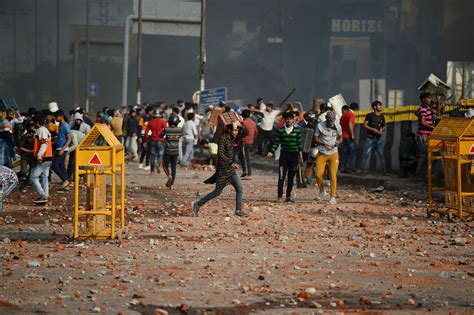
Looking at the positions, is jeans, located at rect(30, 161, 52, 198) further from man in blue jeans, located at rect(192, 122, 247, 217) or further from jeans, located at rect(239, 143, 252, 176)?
jeans, located at rect(239, 143, 252, 176)

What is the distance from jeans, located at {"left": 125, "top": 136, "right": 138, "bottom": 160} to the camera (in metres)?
40.8

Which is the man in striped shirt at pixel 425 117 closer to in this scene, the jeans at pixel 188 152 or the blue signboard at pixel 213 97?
the jeans at pixel 188 152

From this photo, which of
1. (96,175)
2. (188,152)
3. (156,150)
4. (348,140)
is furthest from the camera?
(188,152)

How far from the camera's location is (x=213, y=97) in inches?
1774

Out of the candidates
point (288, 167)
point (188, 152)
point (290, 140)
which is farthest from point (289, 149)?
point (188, 152)

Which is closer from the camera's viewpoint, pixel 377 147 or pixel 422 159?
pixel 422 159

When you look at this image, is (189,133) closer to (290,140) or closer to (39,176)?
(290,140)

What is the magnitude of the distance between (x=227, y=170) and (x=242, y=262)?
5.93 m

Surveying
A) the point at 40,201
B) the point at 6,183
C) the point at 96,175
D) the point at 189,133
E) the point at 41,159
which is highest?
the point at 96,175

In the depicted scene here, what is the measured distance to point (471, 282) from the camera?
11273mm

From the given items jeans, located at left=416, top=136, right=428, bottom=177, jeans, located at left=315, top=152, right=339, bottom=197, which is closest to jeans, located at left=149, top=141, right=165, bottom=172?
jeans, located at left=416, top=136, right=428, bottom=177

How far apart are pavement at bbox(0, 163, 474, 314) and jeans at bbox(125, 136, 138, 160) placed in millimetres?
19822

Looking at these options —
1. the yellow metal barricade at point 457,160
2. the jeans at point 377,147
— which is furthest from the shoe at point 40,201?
the jeans at point 377,147

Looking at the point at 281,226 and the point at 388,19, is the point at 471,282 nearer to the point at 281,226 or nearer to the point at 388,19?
the point at 281,226
